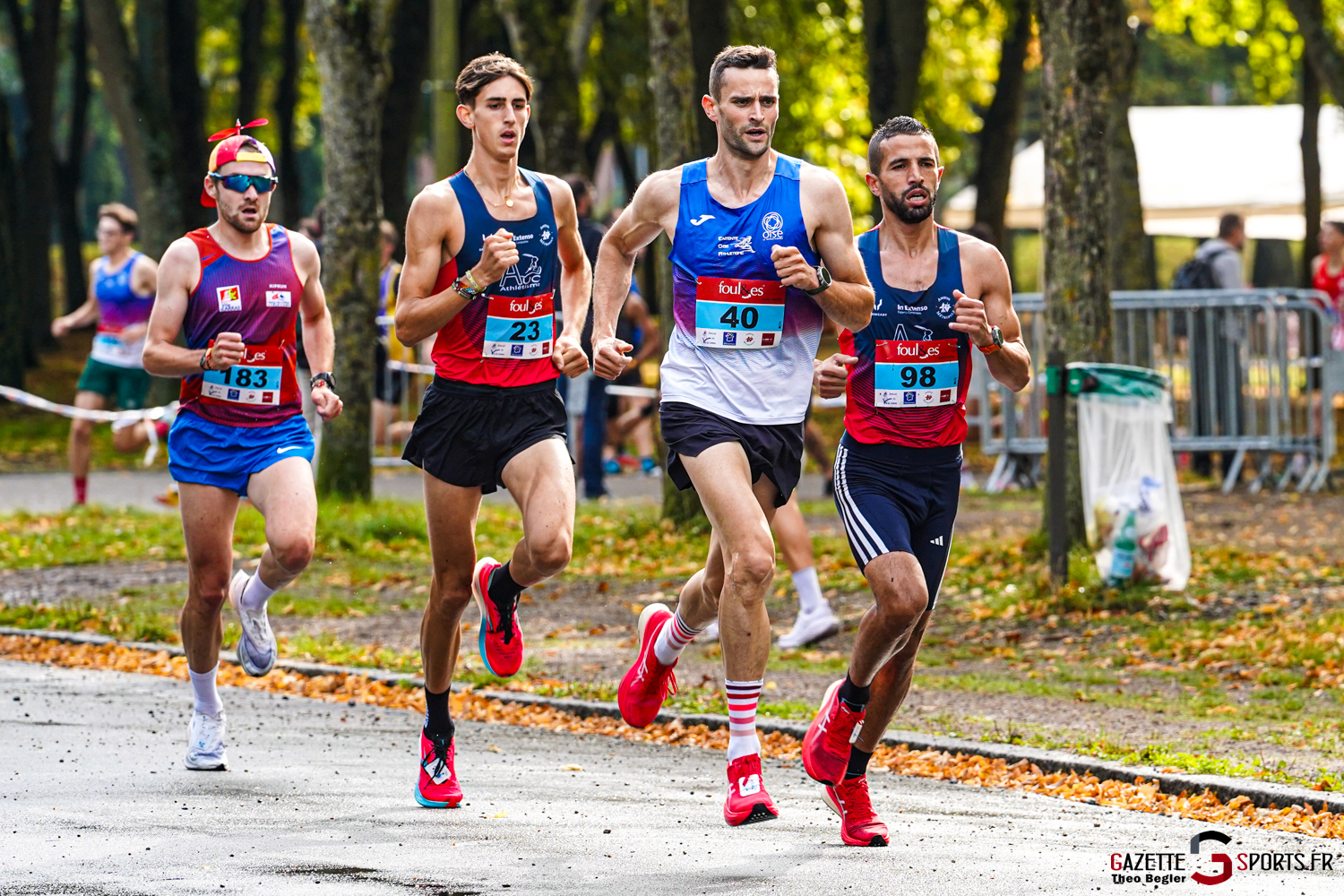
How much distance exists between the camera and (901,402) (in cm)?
669

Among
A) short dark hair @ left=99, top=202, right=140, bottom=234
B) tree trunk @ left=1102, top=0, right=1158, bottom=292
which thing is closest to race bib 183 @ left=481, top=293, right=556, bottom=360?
short dark hair @ left=99, top=202, right=140, bottom=234

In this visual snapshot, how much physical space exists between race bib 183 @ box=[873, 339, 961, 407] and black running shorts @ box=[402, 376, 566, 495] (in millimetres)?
1260

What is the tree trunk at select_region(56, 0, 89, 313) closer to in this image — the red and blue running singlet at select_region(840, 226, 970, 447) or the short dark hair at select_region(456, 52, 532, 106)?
the short dark hair at select_region(456, 52, 532, 106)

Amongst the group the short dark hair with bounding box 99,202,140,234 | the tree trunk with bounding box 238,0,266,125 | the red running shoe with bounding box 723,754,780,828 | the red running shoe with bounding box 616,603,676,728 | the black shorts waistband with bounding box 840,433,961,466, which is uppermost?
the tree trunk with bounding box 238,0,266,125

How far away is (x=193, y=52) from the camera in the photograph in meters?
27.9

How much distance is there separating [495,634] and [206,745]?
123 cm

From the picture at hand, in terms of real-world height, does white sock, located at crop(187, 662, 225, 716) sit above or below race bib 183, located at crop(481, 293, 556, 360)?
below

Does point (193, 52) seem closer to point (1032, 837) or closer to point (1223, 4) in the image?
point (1223, 4)

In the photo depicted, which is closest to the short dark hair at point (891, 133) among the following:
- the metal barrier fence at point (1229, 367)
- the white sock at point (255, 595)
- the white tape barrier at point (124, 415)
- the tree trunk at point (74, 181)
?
the white sock at point (255, 595)

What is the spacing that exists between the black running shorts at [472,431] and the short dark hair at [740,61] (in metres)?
1.27

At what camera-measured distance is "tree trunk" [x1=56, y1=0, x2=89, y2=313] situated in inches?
1414

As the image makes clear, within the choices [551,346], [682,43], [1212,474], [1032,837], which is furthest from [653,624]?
[1212,474]

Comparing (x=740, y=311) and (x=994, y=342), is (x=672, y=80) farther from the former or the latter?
(x=994, y=342)

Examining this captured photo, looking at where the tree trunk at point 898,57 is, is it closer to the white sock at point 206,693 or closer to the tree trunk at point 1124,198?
the tree trunk at point 1124,198
